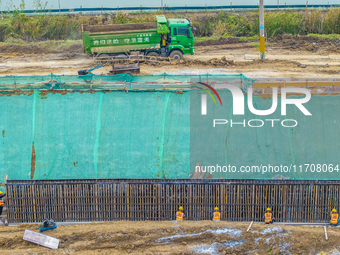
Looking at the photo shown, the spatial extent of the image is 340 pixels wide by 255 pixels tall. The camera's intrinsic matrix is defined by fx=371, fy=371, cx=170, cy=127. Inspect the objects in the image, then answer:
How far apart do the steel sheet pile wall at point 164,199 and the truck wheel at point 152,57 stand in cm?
1437

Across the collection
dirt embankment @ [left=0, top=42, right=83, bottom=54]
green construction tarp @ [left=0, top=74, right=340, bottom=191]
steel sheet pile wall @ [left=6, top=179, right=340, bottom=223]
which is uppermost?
dirt embankment @ [left=0, top=42, right=83, bottom=54]

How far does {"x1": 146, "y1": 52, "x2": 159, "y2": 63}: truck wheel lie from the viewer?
2472cm

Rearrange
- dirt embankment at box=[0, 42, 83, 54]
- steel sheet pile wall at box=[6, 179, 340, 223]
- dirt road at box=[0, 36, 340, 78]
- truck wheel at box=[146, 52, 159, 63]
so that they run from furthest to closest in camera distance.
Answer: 1. dirt embankment at box=[0, 42, 83, 54]
2. truck wheel at box=[146, 52, 159, 63]
3. dirt road at box=[0, 36, 340, 78]
4. steel sheet pile wall at box=[6, 179, 340, 223]

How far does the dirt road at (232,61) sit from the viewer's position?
2284 cm

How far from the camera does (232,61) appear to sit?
80.4 ft

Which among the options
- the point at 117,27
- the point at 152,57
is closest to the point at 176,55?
the point at 152,57

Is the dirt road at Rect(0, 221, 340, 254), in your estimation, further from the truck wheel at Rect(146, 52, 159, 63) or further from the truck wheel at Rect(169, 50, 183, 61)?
the truck wheel at Rect(169, 50, 183, 61)

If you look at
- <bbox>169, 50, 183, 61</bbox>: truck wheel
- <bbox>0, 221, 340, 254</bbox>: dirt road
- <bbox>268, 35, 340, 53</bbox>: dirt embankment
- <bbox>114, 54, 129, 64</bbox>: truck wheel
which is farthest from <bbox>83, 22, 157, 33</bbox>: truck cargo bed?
<bbox>0, 221, 340, 254</bbox>: dirt road

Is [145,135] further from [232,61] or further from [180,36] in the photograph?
[180,36]

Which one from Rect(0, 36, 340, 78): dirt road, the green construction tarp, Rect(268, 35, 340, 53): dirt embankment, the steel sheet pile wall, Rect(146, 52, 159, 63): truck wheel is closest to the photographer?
the steel sheet pile wall

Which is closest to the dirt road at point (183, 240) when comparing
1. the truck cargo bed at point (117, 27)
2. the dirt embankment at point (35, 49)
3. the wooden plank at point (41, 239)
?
the wooden plank at point (41, 239)

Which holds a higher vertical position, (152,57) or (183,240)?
(152,57)

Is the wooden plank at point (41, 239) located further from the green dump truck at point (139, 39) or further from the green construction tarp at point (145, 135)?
the green dump truck at point (139, 39)

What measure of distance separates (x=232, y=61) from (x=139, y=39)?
6349 millimetres
